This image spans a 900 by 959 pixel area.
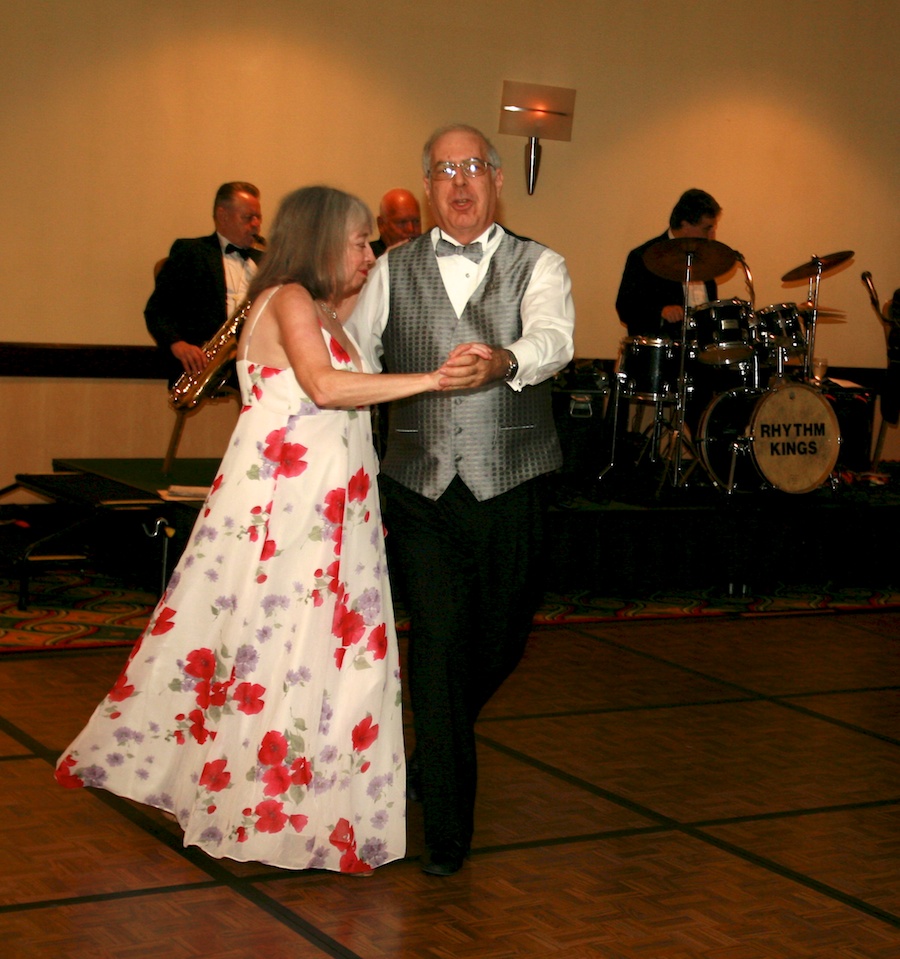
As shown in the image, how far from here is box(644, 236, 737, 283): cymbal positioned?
20.8ft

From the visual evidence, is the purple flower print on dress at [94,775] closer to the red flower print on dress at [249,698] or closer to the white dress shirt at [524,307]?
the red flower print on dress at [249,698]

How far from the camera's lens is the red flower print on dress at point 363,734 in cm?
275

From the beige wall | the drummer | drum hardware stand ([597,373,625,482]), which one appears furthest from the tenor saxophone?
the drummer

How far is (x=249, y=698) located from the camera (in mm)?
2750

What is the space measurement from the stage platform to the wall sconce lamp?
201cm

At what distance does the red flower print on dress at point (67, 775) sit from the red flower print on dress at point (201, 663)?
1.23 ft

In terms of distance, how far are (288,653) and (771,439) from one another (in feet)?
13.4

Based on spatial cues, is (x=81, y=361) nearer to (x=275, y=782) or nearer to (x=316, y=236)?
(x=316, y=236)

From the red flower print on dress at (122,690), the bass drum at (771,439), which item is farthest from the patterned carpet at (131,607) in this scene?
the red flower print on dress at (122,690)

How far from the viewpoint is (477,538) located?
9.48 ft

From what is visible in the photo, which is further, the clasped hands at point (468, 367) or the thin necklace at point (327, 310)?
the thin necklace at point (327, 310)

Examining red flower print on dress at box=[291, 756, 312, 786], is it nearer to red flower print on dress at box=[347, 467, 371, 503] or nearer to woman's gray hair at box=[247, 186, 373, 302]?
red flower print on dress at box=[347, 467, 371, 503]

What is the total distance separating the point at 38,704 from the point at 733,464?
360 centimetres

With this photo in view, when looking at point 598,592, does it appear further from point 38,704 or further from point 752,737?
point 38,704
